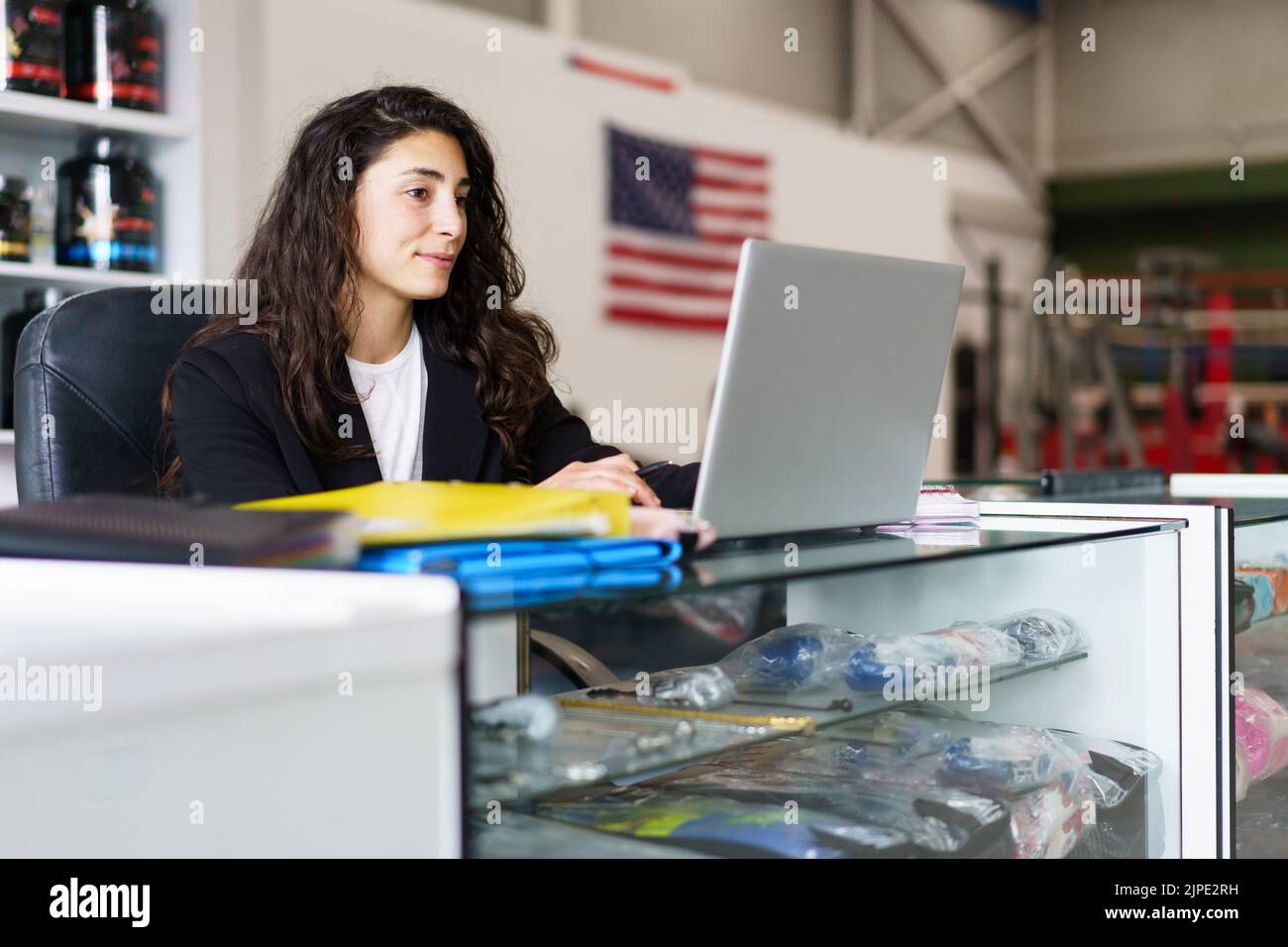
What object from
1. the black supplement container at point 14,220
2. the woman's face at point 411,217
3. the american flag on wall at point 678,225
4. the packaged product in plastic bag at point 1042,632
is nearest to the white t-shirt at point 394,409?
the woman's face at point 411,217

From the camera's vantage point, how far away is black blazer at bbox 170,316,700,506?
157 cm

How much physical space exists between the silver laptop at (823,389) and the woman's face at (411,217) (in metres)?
0.78

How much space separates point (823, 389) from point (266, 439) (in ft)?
2.50

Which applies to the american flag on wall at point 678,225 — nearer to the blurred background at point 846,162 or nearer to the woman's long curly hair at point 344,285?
the blurred background at point 846,162

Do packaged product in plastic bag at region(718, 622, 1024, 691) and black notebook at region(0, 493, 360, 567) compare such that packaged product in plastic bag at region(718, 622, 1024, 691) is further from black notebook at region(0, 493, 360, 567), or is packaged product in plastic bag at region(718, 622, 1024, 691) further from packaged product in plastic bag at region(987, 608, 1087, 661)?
black notebook at region(0, 493, 360, 567)

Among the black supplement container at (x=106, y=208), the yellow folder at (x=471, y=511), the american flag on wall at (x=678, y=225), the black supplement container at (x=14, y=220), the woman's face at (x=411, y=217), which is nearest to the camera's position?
the yellow folder at (x=471, y=511)

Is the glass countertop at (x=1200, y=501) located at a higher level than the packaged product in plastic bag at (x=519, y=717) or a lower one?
higher

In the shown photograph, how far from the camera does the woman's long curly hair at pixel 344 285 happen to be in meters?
1.74

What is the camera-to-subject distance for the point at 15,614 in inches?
33.0

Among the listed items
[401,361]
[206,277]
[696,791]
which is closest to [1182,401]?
[206,277]

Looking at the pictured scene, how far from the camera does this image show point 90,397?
5.43 feet

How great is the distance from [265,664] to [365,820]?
10cm

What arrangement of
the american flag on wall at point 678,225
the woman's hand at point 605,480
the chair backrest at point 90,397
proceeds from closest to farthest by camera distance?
the woman's hand at point 605,480 → the chair backrest at point 90,397 → the american flag on wall at point 678,225
